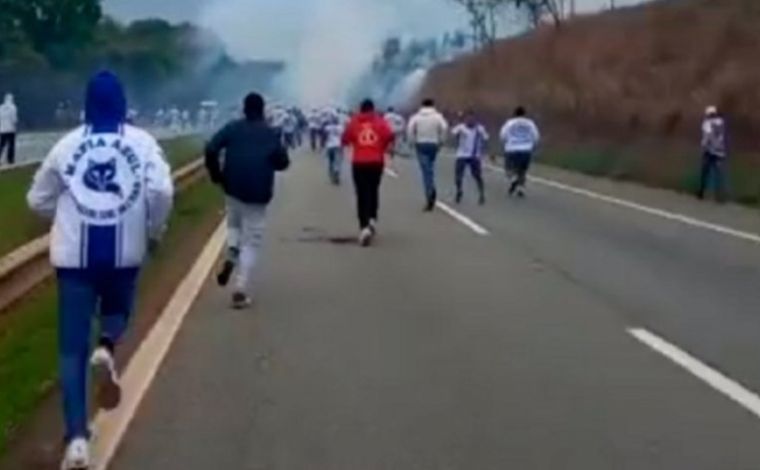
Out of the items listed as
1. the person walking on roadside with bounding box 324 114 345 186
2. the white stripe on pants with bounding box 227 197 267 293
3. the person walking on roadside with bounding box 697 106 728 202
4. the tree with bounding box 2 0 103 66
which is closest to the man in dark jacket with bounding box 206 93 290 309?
the white stripe on pants with bounding box 227 197 267 293

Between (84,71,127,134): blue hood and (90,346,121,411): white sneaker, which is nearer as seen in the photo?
(84,71,127,134): blue hood

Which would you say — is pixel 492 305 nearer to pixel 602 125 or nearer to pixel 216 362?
pixel 216 362

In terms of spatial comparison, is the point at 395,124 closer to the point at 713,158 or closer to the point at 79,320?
the point at 713,158

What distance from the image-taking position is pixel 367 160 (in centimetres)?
2847

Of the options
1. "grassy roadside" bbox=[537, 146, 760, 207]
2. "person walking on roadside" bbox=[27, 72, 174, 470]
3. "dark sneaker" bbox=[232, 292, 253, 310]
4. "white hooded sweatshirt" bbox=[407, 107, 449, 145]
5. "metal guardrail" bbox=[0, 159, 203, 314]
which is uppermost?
"person walking on roadside" bbox=[27, 72, 174, 470]

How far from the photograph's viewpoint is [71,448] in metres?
10.7

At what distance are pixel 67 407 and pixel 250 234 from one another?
894 cm

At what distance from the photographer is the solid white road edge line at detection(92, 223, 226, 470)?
11.8m

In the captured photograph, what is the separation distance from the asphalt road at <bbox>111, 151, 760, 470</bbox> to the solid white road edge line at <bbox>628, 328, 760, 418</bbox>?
103 millimetres

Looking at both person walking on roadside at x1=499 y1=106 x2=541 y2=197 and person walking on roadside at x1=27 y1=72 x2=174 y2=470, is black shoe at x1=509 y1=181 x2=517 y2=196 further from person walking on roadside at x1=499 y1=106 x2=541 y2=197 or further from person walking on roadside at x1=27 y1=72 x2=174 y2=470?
person walking on roadside at x1=27 y1=72 x2=174 y2=470

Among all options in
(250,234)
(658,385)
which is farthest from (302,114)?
(658,385)

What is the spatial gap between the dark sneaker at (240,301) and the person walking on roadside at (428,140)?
16883mm

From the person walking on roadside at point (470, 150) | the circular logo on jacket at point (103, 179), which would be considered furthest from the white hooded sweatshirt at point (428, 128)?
the circular logo on jacket at point (103, 179)

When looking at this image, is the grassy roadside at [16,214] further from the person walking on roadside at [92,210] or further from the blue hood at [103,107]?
the blue hood at [103,107]
